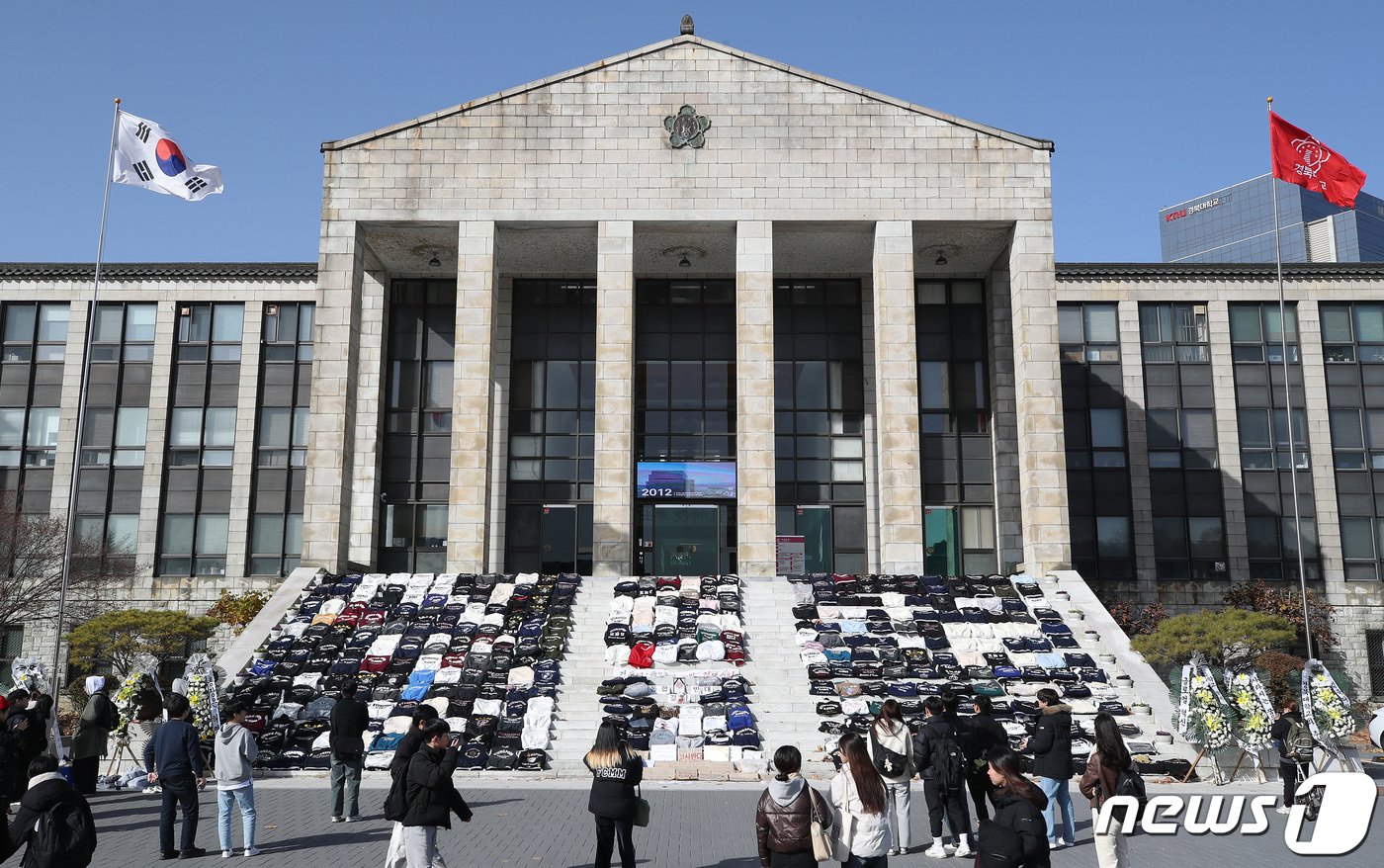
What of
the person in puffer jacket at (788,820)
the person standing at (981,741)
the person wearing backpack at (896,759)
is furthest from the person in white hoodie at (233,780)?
the person standing at (981,741)

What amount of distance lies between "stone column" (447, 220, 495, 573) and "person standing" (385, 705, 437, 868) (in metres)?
19.8

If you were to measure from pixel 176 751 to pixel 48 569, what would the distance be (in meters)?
28.3

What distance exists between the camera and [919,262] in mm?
39531

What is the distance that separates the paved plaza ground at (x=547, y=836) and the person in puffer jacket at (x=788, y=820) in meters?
4.25

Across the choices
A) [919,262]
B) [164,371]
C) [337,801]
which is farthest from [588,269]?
[337,801]

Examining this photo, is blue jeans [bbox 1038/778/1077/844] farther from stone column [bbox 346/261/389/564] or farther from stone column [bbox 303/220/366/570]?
stone column [bbox 346/261/389/564]

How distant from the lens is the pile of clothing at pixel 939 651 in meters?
24.2

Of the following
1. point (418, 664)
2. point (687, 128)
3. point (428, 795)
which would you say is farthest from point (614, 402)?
point (428, 795)

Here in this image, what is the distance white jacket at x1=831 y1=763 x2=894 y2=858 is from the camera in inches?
418

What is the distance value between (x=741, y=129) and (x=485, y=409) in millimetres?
11614

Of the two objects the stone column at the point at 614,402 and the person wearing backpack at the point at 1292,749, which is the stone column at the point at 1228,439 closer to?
the stone column at the point at 614,402

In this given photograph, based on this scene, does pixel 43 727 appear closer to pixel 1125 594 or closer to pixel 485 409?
pixel 485 409

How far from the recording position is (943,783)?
1446 centimetres

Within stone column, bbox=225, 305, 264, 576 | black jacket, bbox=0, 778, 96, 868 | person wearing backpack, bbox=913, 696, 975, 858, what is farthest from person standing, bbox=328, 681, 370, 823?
stone column, bbox=225, 305, 264, 576
